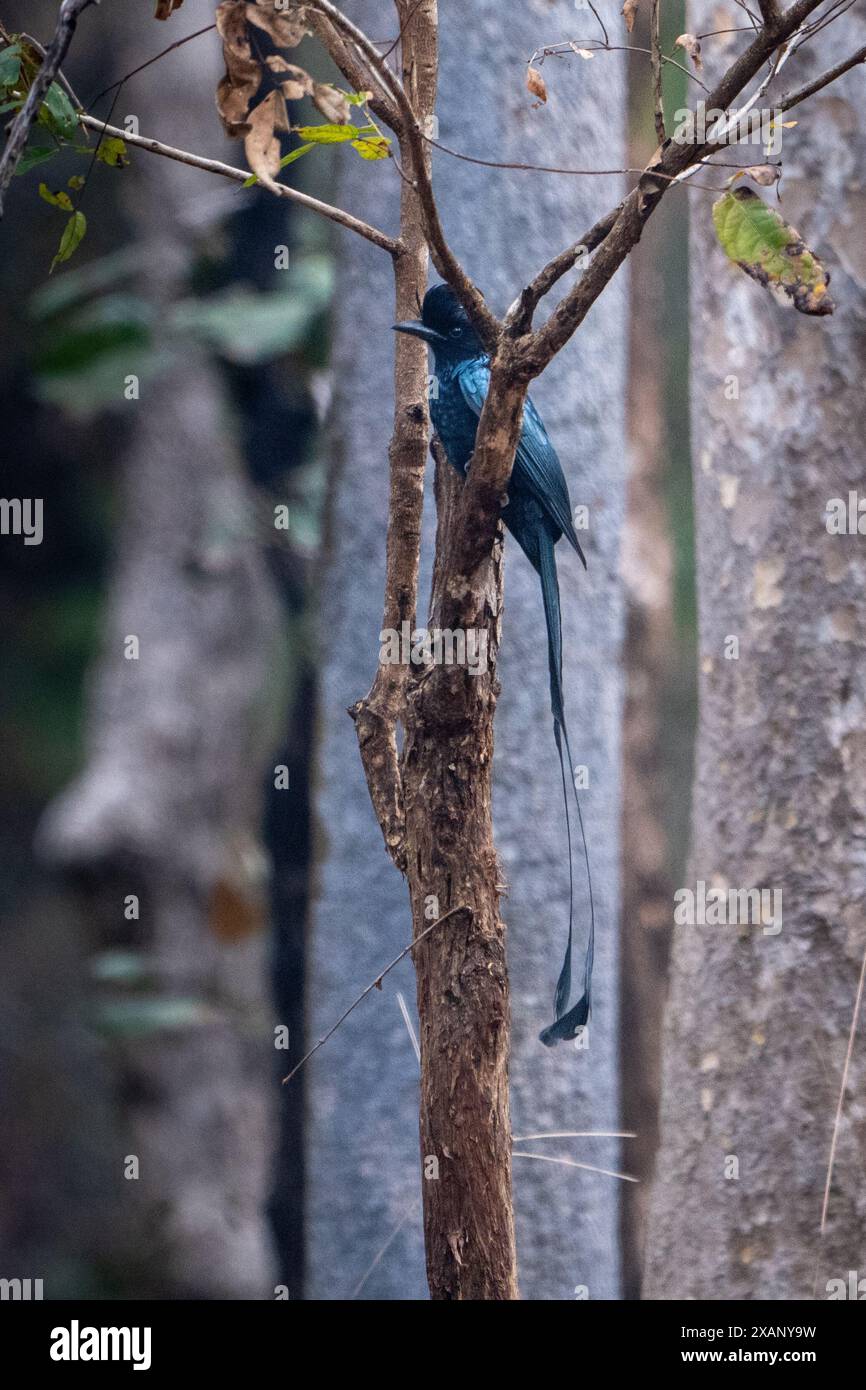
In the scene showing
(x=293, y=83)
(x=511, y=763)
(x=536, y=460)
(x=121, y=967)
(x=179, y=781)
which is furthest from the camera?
(x=179, y=781)

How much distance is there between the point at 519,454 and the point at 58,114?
57cm

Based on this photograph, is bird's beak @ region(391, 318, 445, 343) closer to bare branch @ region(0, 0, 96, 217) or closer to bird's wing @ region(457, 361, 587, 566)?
bird's wing @ region(457, 361, 587, 566)

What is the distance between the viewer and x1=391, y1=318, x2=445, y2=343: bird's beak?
4.32 ft

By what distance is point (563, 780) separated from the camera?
1.67 metres

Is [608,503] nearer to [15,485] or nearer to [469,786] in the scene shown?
[469,786]

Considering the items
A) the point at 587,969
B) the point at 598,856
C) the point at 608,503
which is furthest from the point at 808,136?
the point at 587,969

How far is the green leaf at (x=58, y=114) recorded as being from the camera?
3.62ft

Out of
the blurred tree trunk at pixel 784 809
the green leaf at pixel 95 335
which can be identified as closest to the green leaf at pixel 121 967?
the blurred tree trunk at pixel 784 809

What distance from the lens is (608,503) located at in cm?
181

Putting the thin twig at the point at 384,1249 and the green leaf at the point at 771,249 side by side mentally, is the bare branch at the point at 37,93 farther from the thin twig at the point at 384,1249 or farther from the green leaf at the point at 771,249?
the thin twig at the point at 384,1249

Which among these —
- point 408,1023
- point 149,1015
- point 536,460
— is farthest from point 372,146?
point 149,1015

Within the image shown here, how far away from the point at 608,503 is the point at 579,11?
66cm

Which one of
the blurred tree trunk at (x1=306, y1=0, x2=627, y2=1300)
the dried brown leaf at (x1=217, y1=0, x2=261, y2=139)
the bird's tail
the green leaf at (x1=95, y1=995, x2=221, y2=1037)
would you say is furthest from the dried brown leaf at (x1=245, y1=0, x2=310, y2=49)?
the green leaf at (x1=95, y1=995, x2=221, y2=1037)

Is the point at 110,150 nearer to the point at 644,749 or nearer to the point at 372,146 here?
the point at 372,146
